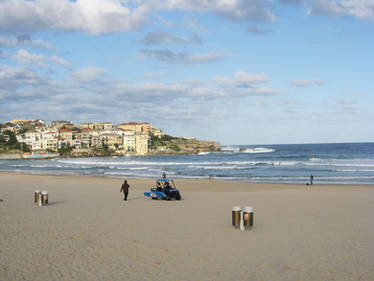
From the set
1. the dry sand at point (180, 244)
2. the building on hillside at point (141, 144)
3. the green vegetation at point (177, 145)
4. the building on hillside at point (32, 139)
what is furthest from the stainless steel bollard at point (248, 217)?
the building on hillside at point (32, 139)

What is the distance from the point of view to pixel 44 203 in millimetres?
15242

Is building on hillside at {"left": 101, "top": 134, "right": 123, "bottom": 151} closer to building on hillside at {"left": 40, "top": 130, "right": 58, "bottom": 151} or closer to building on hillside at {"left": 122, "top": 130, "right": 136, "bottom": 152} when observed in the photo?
building on hillside at {"left": 122, "top": 130, "right": 136, "bottom": 152}

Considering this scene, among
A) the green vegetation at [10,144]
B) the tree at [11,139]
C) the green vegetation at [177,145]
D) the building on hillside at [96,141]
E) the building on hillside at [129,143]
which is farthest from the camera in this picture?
the green vegetation at [177,145]

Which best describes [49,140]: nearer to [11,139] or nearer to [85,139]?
[85,139]

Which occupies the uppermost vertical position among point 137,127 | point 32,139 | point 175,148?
point 137,127

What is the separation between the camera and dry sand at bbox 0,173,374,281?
22.5 ft

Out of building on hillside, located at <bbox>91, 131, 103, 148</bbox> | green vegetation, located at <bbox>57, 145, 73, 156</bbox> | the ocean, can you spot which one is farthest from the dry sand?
building on hillside, located at <bbox>91, 131, 103, 148</bbox>

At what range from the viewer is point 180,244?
8.88 meters

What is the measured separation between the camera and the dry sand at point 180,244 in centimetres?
686

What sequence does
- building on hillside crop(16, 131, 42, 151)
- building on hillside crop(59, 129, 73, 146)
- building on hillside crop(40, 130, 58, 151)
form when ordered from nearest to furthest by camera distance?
1. building on hillside crop(40, 130, 58, 151)
2. building on hillside crop(16, 131, 42, 151)
3. building on hillside crop(59, 129, 73, 146)

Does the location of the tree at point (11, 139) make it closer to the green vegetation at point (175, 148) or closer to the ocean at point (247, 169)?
the green vegetation at point (175, 148)

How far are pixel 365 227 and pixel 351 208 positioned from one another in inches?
178

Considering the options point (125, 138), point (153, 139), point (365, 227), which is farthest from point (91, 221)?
point (153, 139)

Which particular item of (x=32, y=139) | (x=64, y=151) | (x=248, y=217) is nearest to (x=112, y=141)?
Answer: (x=64, y=151)
